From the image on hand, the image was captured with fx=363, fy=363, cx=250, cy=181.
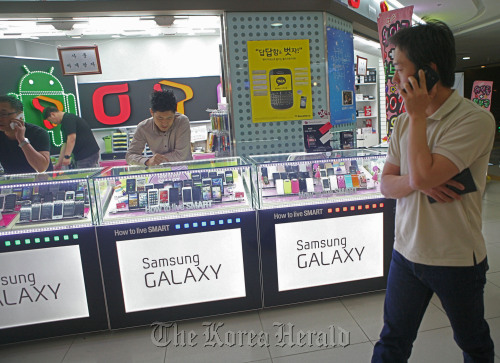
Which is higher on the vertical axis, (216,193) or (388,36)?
(388,36)

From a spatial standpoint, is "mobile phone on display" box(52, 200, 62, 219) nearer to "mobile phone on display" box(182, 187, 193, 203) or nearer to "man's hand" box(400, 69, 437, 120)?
"mobile phone on display" box(182, 187, 193, 203)

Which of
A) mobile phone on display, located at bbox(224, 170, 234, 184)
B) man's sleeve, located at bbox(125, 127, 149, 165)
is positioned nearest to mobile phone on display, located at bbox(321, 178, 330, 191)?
mobile phone on display, located at bbox(224, 170, 234, 184)

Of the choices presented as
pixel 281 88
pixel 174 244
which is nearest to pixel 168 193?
pixel 174 244

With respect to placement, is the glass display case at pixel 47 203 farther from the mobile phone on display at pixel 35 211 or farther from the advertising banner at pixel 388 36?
the advertising banner at pixel 388 36

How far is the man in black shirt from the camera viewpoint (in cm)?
439

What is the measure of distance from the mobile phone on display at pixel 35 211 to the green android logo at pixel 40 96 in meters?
4.92

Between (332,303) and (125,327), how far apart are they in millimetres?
1543

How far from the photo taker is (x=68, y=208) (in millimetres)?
2521

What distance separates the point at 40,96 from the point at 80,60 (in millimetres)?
4016

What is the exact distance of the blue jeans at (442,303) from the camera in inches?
52.6

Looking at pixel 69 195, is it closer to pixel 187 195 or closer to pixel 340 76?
pixel 187 195

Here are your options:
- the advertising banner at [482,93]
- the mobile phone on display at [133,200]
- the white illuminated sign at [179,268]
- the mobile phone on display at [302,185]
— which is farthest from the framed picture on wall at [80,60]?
the advertising banner at [482,93]

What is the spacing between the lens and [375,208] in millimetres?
2775

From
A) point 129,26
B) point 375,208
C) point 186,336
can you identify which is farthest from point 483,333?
point 129,26
